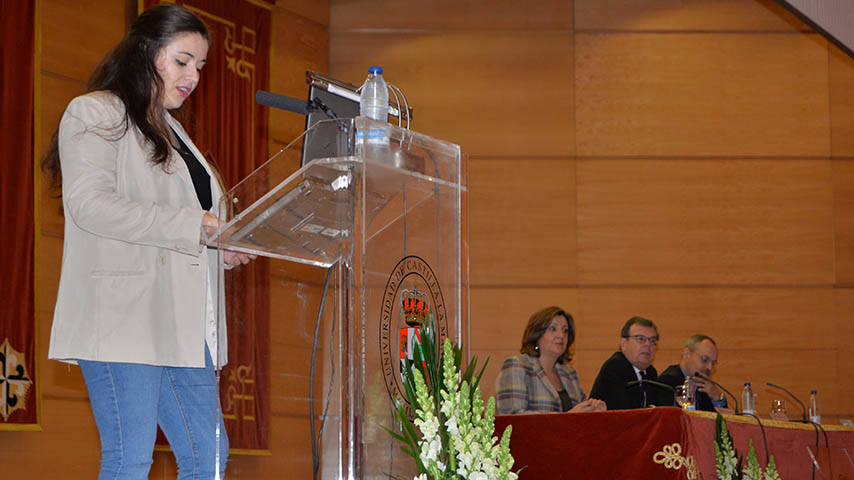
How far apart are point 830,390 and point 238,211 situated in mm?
5728

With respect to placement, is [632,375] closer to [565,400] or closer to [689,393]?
[565,400]

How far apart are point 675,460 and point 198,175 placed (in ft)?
6.89

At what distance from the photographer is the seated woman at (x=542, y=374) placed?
448 centimetres

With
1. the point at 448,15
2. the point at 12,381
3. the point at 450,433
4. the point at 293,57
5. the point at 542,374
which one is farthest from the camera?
the point at 448,15

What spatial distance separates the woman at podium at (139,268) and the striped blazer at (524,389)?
8.58ft

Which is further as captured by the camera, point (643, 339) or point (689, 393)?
point (643, 339)

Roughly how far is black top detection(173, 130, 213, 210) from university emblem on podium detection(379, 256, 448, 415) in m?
0.55

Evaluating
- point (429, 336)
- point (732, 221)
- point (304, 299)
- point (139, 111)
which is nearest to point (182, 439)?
point (304, 299)

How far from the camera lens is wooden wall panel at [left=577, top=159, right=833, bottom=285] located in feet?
21.6

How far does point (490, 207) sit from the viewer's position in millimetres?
6555

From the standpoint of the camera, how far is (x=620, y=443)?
3.46 metres

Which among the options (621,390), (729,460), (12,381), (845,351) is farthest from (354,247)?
(845,351)

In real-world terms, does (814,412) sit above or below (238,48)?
below

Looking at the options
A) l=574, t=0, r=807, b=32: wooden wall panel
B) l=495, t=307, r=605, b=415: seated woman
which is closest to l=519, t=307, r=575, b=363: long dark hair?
l=495, t=307, r=605, b=415: seated woman
